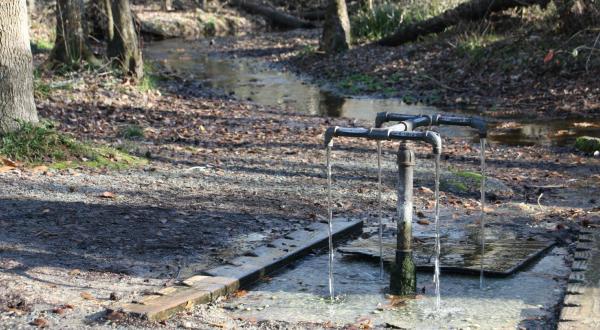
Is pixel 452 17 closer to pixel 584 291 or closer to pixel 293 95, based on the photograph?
pixel 293 95

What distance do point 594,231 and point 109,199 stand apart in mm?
4229

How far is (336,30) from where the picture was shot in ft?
80.7

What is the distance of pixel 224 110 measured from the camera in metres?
15.7

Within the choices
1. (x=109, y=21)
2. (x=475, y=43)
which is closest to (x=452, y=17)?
(x=475, y=43)

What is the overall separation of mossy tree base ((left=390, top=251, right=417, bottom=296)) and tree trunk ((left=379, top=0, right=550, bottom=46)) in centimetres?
1640

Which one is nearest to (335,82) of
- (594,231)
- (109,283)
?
(594,231)

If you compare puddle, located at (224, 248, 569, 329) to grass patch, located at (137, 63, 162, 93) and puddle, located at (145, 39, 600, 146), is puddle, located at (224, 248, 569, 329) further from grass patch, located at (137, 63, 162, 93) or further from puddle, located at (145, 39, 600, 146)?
grass patch, located at (137, 63, 162, 93)

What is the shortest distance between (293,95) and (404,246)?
1295 cm

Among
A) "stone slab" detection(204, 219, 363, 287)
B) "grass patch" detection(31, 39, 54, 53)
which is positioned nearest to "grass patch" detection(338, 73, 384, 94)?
"grass patch" detection(31, 39, 54, 53)

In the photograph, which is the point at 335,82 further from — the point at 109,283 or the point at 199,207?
the point at 109,283

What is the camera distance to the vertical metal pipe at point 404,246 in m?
5.92

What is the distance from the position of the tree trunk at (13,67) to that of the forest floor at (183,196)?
2.16ft

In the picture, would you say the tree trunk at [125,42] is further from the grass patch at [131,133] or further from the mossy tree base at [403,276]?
the mossy tree base at [403,276]

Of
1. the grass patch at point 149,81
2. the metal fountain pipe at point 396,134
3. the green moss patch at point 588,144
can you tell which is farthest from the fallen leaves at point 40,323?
the grass patch at point 149,81
